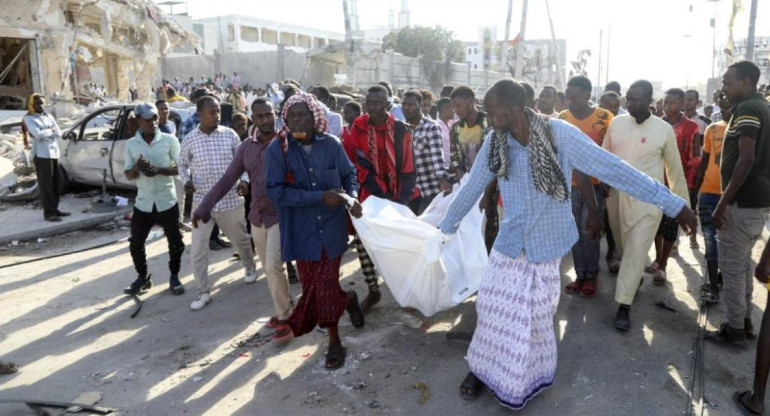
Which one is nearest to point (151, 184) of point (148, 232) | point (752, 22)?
point (148, 232)

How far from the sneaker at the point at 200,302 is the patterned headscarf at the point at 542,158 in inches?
125

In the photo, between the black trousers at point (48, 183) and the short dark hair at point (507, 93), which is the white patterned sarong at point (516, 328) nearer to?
the short dark hair at point (507, 93)

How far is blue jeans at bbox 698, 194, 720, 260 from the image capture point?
460 centimetres

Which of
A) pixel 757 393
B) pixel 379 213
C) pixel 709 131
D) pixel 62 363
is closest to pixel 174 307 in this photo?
pixel 62 363

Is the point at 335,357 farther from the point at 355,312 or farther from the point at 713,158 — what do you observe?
the point at 713,158

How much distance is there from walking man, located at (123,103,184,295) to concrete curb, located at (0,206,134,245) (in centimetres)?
330

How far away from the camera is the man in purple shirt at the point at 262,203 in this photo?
4.19 meters

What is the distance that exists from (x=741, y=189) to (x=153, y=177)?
4.77m

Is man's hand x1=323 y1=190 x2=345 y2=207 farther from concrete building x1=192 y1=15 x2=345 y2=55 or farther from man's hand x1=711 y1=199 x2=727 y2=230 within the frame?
concrete building x1=192 y1=15 x2=345 y2=55

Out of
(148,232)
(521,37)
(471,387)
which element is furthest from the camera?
(521,37)

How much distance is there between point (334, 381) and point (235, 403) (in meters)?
0.62

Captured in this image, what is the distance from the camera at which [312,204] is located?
3.47 m

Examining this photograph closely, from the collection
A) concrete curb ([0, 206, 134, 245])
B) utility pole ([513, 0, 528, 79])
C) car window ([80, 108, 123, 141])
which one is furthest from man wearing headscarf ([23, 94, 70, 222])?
utility pole ([513, 0, 528, 79])

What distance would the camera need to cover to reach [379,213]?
4059 mm
